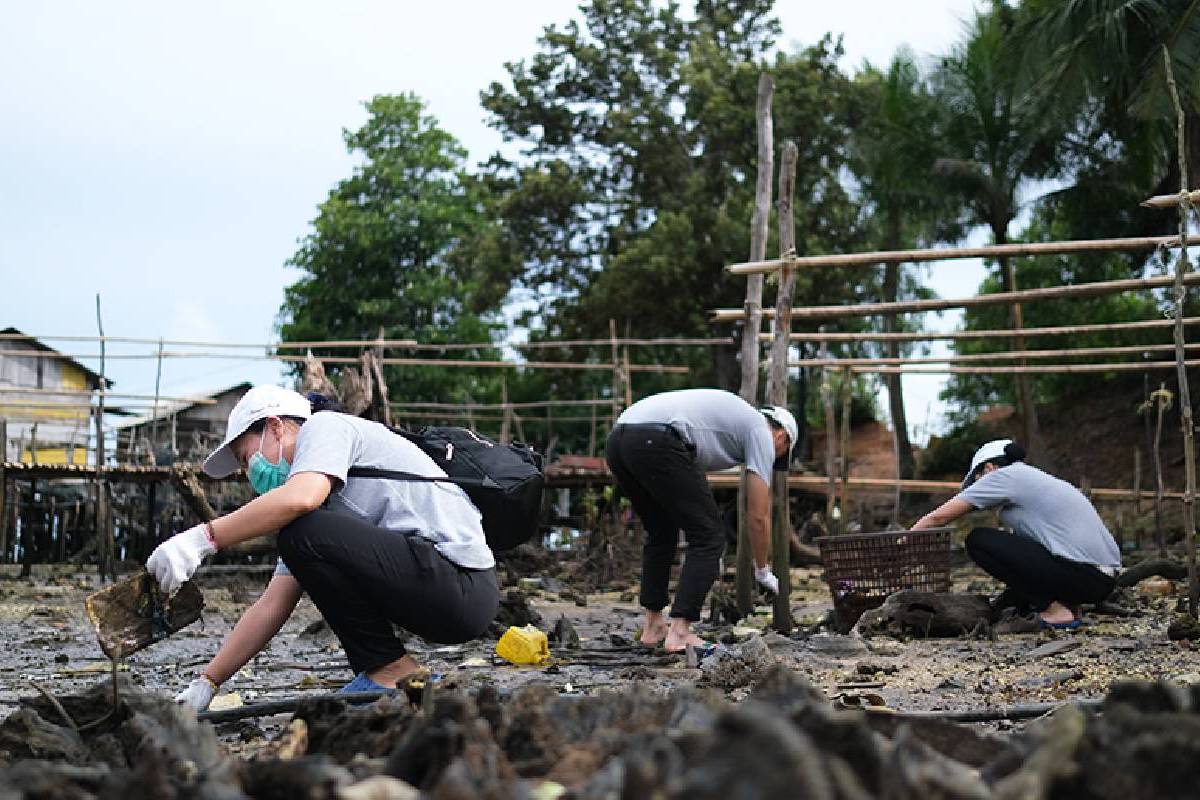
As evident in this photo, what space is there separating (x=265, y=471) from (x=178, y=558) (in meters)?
0.48

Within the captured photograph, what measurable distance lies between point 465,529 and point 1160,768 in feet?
9.16

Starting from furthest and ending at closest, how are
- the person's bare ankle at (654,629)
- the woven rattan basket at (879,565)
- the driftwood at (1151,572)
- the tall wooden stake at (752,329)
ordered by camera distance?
the driftwood at (1151,572), the tall wooden stake at (752,329), the woven rattan basket at (879,565), the person's bare ankle at (654,629)

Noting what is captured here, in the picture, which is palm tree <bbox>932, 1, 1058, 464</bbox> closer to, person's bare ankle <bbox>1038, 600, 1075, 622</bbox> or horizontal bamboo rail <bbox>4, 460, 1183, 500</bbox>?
horizontal bamboo rail <bbox>4, 460, 1183, 500</bbox>

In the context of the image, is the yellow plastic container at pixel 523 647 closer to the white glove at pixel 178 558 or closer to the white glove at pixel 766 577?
the white glove at pixel 766 577

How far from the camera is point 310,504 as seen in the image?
12.7ft

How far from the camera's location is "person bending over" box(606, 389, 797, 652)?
19.8 feet

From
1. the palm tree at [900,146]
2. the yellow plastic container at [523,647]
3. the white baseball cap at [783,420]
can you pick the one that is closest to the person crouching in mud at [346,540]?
the yellow plastic container at [523,647]

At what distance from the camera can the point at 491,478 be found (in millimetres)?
4430

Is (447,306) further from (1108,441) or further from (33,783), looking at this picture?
(33,783)

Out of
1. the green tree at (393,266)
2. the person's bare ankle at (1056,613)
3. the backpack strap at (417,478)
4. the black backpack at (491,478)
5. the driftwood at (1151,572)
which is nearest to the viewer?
the backpack strap at (417,478)

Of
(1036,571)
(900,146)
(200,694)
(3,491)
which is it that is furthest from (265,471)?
(900,146)

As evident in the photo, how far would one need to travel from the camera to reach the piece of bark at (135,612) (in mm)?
3695

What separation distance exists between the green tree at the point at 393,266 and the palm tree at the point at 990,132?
33.2 feet

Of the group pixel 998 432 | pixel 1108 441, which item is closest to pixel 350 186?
pixel 998 432
